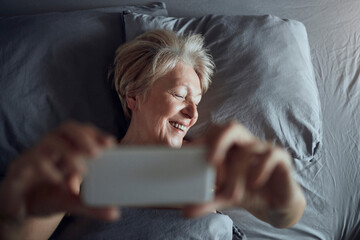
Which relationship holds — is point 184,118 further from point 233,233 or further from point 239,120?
point 233,233

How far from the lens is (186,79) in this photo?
44.7 inches

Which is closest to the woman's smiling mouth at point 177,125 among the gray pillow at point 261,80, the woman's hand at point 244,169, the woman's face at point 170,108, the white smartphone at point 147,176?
the woman's face at point 170,108

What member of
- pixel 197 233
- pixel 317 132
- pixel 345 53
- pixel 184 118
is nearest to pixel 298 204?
pixel 197 233

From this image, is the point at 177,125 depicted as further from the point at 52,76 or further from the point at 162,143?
the point at 52,76

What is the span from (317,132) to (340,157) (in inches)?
5.9

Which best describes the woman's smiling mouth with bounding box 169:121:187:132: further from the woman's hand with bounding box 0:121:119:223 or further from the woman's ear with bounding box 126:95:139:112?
the woman's hand with bounding box 0:121:119:223

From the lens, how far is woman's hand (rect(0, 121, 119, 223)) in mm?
543

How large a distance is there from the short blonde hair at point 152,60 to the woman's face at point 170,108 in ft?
0.10

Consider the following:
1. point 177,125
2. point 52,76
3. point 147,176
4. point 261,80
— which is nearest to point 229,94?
point 261,80

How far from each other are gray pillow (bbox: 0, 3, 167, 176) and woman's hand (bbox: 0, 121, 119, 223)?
22.5 inches

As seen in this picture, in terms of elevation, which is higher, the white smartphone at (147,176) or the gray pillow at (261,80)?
the white smartphone at (147,176)

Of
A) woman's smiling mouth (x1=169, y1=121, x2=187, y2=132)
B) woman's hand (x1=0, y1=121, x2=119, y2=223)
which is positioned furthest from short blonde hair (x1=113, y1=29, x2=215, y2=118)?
woman's hand (x1=0, y1=121, x2=119, y2=223)

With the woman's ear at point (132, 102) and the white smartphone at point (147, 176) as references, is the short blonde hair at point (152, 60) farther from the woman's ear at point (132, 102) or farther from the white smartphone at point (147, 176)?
the white smartphone at point (147, 176)

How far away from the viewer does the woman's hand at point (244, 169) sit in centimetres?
58
